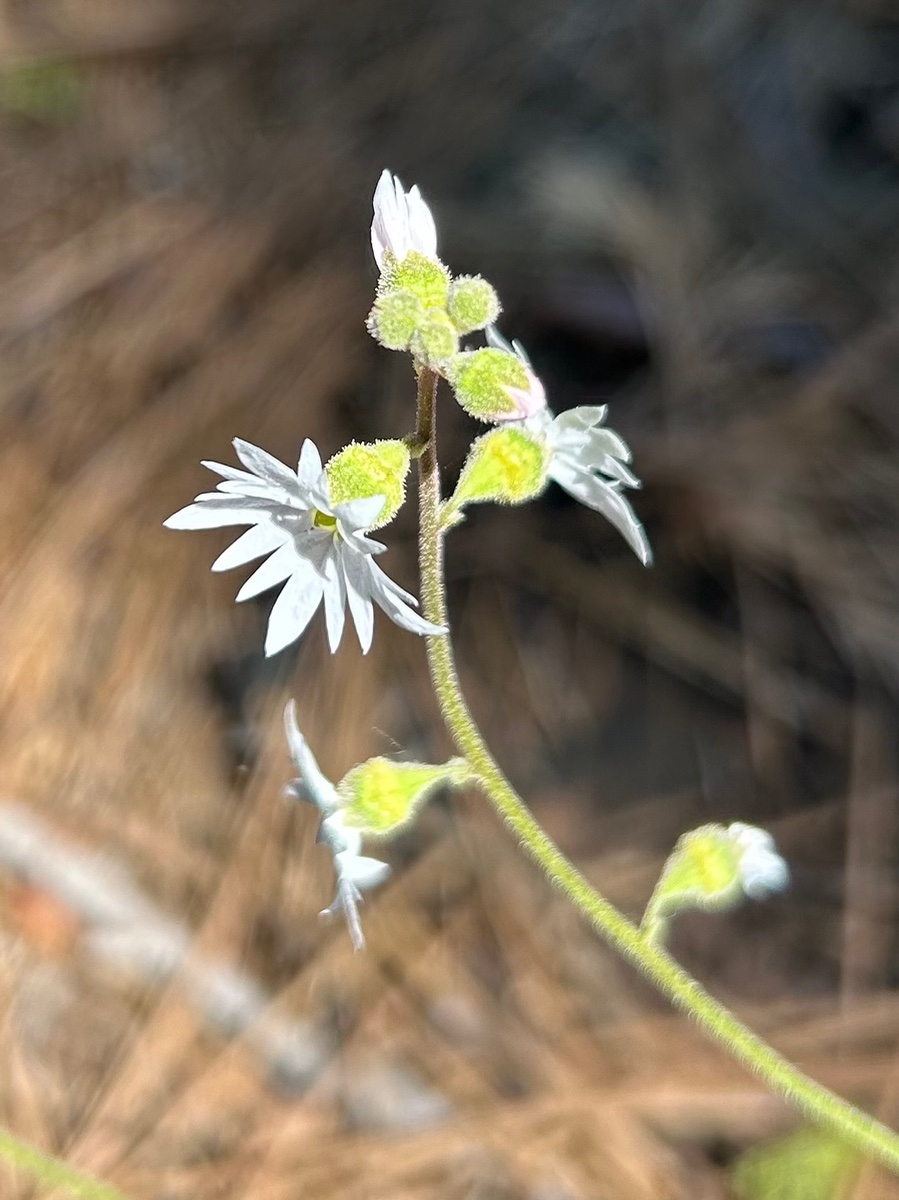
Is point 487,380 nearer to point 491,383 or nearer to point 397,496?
point 491,383

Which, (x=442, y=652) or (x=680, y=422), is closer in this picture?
(x=442, y=652)

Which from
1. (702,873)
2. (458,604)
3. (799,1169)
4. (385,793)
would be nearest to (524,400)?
(385,793)

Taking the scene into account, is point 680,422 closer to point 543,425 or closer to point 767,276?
point 767,276

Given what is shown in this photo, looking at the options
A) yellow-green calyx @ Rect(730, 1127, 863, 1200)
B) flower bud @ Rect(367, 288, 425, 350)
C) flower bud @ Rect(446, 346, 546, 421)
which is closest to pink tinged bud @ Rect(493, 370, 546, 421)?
flower bud @ Rect(446, 346, 546, 421)

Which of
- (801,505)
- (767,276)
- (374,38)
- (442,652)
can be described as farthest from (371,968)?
(374,38)

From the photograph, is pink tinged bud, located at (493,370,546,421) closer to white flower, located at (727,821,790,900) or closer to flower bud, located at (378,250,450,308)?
flower bud, located at (378,250,450,308)

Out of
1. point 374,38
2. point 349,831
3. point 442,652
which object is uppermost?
point 374,38

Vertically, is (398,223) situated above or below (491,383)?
above
